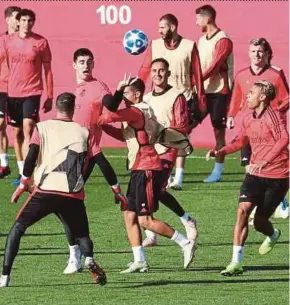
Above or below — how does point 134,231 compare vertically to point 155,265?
above

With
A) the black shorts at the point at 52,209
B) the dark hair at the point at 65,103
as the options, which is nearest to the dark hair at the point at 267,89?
the dark hair at the point at 65,103

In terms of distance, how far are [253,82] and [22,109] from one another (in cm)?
409

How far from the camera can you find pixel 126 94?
49.3 feet

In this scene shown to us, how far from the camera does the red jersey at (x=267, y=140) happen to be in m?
15.0

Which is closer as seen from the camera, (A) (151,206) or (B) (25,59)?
(A) (151,206)

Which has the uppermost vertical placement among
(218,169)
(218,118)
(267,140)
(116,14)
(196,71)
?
(116,14)

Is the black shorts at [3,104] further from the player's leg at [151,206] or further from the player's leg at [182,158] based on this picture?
the player's leg at [151,206]

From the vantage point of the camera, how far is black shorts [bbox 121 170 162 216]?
1504cm

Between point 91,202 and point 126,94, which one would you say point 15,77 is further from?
point 126,94

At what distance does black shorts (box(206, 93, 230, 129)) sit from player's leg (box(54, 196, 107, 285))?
862 centimetres

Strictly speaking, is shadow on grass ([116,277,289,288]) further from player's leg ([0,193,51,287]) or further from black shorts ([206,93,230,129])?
black shorts ([206,93,230,129])

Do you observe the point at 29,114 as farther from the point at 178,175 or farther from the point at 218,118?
the point at 218,118

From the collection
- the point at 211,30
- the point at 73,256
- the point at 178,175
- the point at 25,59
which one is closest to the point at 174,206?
the point at 73,256

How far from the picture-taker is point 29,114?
841 inches
